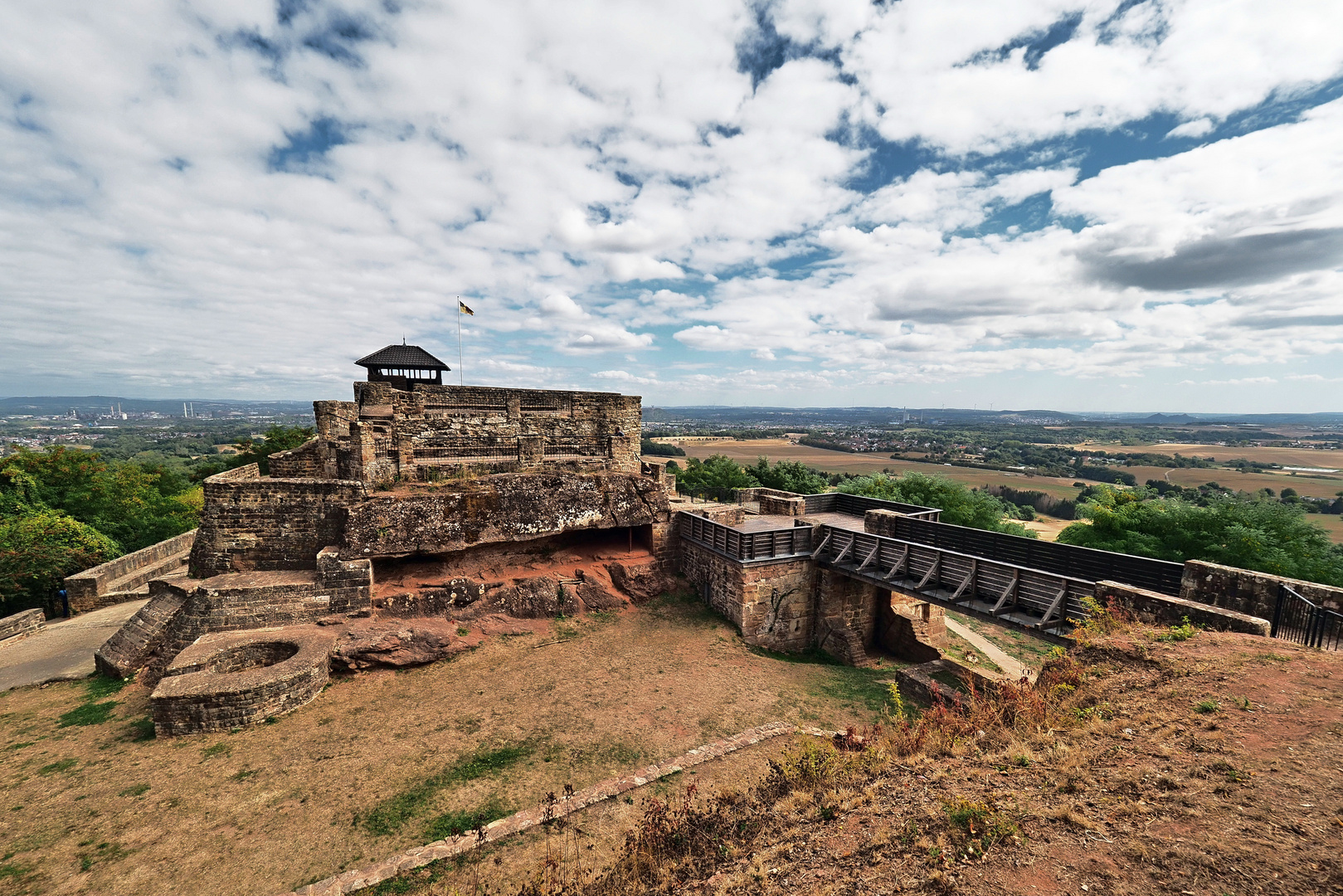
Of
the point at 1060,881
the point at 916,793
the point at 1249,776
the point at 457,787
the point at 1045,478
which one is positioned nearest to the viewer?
the point at 1060,881

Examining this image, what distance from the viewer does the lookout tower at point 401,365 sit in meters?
18.9

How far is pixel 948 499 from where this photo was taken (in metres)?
26.6

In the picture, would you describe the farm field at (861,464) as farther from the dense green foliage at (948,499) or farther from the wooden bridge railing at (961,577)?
the wooden bridge railing at (961,577)

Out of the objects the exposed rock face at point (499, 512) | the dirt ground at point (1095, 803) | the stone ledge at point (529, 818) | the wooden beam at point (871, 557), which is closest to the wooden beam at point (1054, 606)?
the dirt ground at point (1095, 803)

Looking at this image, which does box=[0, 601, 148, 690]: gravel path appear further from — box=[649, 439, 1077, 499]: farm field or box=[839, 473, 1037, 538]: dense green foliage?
box=[649, 439, 1077, 499]: farm field

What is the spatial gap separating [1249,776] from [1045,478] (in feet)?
289

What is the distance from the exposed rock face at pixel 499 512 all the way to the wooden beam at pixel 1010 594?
28.2ft

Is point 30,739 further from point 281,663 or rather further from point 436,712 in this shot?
point 436,712

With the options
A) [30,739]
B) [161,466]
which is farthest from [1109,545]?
[161,466]

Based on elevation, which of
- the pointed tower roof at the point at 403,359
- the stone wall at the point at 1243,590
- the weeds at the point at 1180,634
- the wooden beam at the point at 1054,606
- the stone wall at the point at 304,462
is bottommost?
the wooden beam at the point at 1054,606

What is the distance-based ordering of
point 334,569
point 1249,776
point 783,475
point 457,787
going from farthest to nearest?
point 783,475, point 334,569, point 457,787, point 1249,776

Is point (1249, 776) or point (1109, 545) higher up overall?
point (1249, 776)

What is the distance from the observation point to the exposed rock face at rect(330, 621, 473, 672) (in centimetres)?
978

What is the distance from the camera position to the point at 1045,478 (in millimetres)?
74812
